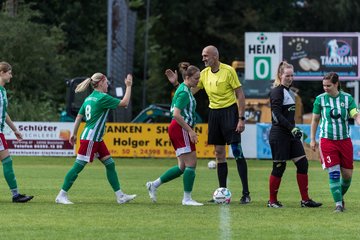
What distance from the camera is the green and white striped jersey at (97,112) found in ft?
47.6

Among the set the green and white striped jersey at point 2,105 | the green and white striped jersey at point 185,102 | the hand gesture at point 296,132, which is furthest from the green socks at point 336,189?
the green and white striped jersey at point 2,105

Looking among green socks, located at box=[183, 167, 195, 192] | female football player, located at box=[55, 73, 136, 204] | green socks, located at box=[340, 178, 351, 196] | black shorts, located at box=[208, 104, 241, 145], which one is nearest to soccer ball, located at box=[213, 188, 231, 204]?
green socks, located at box=[183, 167, 195, 192]

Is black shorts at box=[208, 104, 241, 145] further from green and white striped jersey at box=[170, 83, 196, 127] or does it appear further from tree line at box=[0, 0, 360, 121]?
tree line at box=[0, 0, 360, 121]

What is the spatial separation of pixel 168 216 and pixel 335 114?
2.55 metres

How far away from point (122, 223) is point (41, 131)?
1978cm

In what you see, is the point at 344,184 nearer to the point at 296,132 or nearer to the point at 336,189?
the point at 336,189

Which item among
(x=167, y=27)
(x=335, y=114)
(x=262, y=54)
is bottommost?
(x=335, y=114)

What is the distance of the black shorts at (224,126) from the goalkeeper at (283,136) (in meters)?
0.61

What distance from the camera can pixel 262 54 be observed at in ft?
118

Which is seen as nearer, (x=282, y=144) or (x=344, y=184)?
(x=344, y=184)

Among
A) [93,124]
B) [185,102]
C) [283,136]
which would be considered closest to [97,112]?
[93,124]

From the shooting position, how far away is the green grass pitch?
11195 mm

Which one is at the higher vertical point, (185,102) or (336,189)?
(185,102)

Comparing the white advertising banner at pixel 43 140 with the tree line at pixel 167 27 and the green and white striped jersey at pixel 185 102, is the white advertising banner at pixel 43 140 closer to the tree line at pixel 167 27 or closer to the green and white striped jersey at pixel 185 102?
the tree line at pixel 167 27
